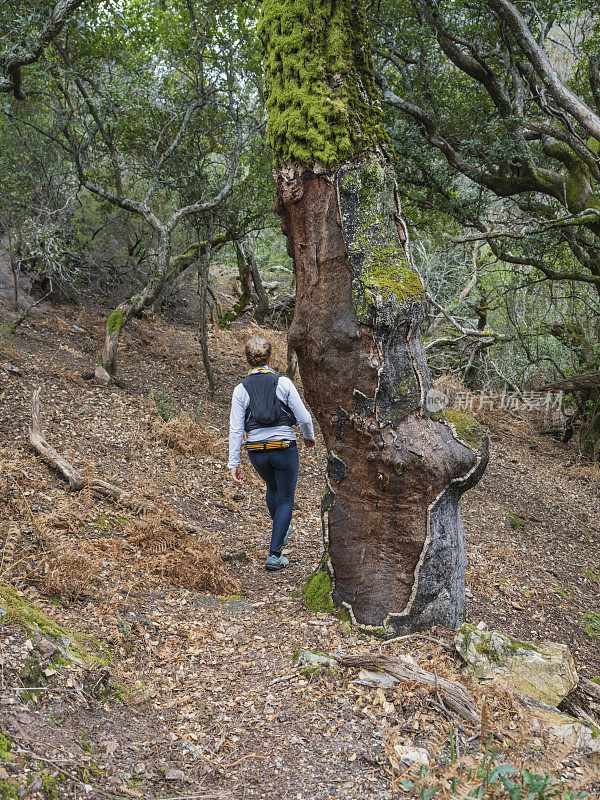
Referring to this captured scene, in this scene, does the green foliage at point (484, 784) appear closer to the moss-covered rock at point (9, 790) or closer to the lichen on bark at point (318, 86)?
the moss-covered rock at point (9, 790)

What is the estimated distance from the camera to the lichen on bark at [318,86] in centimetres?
367

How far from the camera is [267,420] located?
477 cm

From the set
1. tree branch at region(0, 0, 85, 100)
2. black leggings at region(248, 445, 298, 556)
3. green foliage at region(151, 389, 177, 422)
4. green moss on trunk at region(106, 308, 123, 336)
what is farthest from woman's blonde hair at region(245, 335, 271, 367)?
green moss on trunk at region(106, 308, 123, 336)

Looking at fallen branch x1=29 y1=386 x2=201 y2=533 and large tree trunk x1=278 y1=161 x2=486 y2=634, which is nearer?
large tree trunk x1=278 y1=161 x2=486 y2=634

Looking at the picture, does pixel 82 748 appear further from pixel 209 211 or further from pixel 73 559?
pixel 209 211

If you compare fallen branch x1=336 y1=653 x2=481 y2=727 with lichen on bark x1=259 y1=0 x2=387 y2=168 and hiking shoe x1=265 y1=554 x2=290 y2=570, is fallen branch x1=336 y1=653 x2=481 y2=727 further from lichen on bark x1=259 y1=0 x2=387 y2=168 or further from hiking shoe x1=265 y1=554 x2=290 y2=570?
lichen on bark x1=259 y1=0 x2=387 y2=168

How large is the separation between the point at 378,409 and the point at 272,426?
1.37 m

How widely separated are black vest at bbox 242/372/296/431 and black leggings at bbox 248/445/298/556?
0.79ft

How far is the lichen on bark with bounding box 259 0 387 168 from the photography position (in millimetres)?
3672

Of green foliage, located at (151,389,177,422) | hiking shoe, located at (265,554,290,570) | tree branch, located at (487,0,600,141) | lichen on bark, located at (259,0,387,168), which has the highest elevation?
tree branch, located at (487,0,600,141)

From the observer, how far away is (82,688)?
268 centimetres

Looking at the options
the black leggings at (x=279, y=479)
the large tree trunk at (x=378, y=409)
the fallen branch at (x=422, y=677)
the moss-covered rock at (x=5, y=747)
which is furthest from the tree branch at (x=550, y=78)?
the moss-covered rock at (x=5, y=747)

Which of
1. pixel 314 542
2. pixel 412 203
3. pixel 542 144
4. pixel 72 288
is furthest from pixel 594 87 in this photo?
pixel 72 288

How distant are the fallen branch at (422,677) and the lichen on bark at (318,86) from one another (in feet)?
9.72
